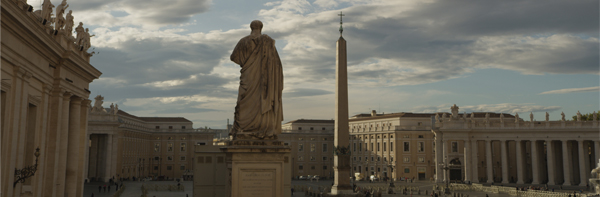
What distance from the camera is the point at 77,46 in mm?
31766

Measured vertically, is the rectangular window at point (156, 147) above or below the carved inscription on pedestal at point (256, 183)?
above

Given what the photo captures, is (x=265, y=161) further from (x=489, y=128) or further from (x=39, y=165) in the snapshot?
(x=489, y=128)

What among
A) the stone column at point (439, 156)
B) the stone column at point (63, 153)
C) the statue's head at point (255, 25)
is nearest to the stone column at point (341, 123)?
the stone column at point (63, 153)

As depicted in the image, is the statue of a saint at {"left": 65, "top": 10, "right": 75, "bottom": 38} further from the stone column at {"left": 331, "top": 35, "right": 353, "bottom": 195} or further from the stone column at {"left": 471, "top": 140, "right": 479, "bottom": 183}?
the stone column at {"left": 471, "top": 140, "right": 479, "bottom": 183}

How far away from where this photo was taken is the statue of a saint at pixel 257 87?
41.2ft

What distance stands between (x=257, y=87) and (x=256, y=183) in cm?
221

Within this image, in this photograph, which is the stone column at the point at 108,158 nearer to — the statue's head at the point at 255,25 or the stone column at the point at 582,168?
the stone column at the point at 582,168

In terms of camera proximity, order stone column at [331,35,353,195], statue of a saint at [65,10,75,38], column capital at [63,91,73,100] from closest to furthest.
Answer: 1. column capital at [63,91,73,100]
2. statue of a saint at [65,10,75,38]
3. stone column at [331,35,353,195]

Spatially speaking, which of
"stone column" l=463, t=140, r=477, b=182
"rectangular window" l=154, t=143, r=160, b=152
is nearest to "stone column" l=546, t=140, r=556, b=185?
"stone column" l=463, t=140, r=477, b=182

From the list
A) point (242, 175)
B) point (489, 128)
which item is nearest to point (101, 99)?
point (489, 128)

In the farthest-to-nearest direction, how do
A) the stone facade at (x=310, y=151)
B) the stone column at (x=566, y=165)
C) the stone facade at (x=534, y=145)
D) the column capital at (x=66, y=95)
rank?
the stone facade at (x=310, y=151), the stone facade at (x=534, y=145), the stone column at (x=566, y=165), the column capital at (x=66, y=95)

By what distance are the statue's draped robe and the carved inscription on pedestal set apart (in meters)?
0.93

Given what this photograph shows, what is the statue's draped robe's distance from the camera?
12547mm

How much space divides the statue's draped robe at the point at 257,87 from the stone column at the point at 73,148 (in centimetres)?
2234
